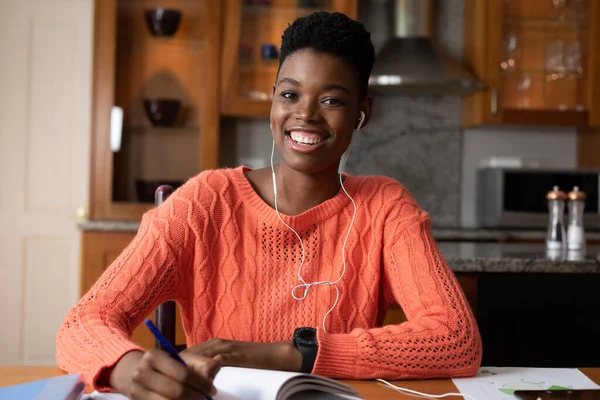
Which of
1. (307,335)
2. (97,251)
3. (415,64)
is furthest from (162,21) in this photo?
(307,335)

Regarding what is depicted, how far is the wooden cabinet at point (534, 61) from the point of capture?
149 inches

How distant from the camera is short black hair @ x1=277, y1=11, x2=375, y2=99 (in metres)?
1.40

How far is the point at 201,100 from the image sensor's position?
3.64 m

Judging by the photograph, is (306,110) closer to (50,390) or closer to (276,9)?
(50,390)

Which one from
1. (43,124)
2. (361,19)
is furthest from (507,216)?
(43,124)

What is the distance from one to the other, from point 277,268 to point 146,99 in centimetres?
239

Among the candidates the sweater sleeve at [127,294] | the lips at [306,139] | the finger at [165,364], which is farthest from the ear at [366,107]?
the finger at [165,364]

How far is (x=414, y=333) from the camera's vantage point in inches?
48.7

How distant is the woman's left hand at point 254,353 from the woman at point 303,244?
0.15m

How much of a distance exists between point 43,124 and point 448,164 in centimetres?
217

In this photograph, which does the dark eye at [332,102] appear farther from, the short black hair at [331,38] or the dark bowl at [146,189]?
the dark bowl at [146,189]

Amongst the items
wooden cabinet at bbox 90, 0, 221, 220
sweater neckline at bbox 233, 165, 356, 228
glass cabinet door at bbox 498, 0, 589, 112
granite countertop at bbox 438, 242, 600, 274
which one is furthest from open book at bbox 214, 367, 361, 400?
glass cabinet door at bbox 498, 0, 589, 112

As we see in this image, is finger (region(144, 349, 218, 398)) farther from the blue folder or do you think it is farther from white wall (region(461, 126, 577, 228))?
white wall (region(461, 126, 577, 228))

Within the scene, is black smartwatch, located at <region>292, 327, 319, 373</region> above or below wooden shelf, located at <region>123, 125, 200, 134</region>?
below
